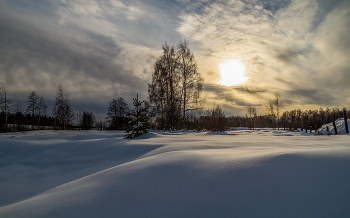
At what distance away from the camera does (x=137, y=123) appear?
7910 mm

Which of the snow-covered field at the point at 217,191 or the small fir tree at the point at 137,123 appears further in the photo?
the small fir tree at the point at 137,123

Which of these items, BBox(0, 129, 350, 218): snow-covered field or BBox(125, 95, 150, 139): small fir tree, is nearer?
BBox(0, 129, 350, 218): snow-covered field

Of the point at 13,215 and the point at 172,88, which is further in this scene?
the point at 172,88

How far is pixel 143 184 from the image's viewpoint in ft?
5.93

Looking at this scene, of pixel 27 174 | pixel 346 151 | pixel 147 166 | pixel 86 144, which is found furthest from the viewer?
pixel 86 144

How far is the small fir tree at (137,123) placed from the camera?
25.0 ft

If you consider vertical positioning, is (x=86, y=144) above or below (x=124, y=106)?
below

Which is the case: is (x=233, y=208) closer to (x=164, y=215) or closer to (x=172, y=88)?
(x=164, y=215)

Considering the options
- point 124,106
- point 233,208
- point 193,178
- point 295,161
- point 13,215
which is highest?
point 124,106

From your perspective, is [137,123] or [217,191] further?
[137,123]

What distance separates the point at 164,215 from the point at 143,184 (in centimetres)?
49

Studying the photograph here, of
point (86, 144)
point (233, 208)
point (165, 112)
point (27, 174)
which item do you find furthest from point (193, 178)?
point (165, 112)

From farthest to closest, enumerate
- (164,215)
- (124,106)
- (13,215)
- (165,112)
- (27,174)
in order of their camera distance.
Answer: (124,106)
(165,112)
(27,174)
(13,215)
(164,215)

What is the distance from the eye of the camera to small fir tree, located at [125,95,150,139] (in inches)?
300
